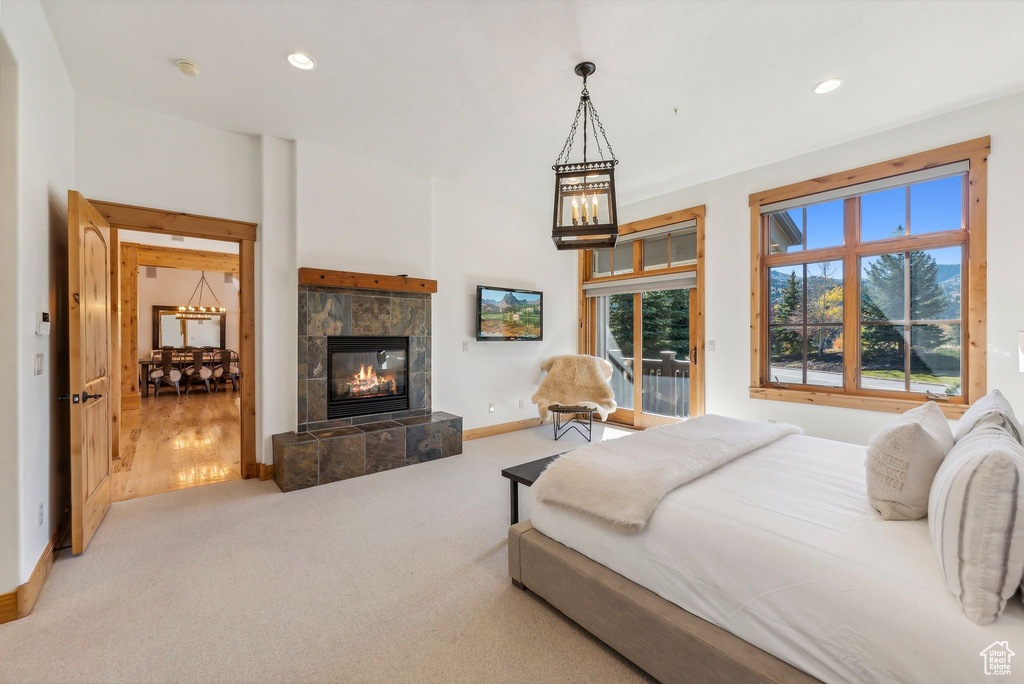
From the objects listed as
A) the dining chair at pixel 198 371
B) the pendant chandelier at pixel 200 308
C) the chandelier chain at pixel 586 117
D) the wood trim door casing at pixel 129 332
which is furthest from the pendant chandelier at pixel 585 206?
the pendant chandelier at pixel 200 308

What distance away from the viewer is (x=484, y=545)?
8.18 feet

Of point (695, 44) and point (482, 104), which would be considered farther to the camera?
point (482, 104)

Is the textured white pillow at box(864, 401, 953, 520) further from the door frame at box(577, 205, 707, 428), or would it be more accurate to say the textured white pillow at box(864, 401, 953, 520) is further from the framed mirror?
the framed mirror

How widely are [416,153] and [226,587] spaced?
11.7ft

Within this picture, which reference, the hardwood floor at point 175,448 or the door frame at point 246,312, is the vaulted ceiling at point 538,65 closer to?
the door frame at point 246,312

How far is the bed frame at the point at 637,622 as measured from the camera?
1246 millimetres

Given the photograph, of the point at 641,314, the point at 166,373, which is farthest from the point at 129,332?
the point at 641,314

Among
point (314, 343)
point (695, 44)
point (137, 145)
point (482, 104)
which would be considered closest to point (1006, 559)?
point (695, 44)

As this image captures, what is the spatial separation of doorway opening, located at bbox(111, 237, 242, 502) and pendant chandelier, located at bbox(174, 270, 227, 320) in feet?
0.06

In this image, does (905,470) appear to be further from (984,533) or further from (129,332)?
(129,332)

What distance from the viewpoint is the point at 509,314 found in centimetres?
520

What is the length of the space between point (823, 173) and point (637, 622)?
424cm

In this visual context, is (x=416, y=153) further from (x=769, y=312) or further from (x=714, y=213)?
(x=769, y=312)

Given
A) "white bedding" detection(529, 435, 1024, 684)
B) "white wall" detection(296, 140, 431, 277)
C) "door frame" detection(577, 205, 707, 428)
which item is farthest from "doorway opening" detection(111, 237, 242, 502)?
"door frame" detection(577, 205, 707, 428)
